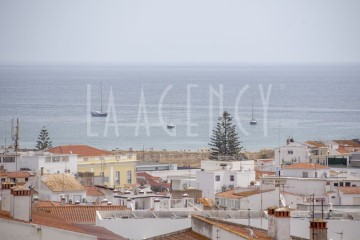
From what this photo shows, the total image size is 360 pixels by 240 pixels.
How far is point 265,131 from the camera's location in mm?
117688

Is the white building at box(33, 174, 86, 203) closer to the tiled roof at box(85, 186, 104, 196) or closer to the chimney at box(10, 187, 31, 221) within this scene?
the tiled roof at box(85, 186, 104, 196)

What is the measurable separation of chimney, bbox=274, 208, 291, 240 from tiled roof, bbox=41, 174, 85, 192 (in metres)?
21.7

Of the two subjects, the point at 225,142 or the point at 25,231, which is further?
the point at 225,142

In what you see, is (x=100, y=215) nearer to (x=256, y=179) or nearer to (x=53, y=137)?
(x=256, y=179)

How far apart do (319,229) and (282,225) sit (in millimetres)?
626

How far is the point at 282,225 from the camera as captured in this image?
17938 millimetres

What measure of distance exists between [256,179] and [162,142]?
60.2 m

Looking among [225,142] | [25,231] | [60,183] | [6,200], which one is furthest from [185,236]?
[225,142]

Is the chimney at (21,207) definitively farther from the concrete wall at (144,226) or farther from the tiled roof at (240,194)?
the tiled roof at (240,194)

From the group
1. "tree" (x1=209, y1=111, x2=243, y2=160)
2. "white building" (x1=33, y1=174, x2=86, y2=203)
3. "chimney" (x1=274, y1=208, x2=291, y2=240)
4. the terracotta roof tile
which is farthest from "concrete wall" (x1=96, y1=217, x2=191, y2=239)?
"tree" (x1=209, y1=111, x2=243, y2=160)

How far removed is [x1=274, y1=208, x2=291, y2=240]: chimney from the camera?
1788 cm

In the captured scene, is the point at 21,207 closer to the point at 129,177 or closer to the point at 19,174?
the point at 19,174

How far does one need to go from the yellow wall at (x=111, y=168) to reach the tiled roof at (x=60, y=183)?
12.0 m

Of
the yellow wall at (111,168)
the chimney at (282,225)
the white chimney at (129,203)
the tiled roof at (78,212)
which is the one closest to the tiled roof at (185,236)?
the chimney at (282,225)
